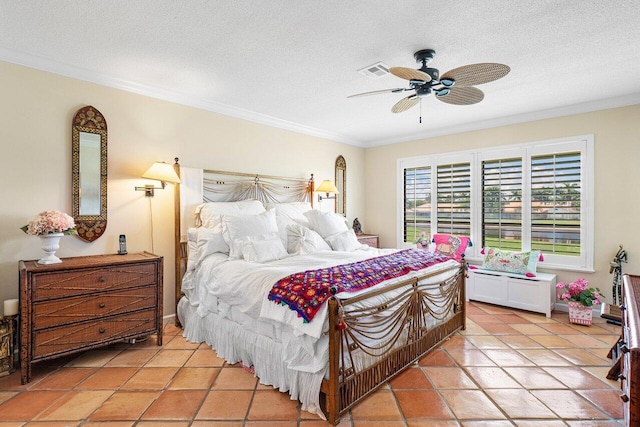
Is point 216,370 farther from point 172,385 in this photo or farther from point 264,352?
point 264,352

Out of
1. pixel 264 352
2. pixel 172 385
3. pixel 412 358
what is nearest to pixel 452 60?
pixel 412 358

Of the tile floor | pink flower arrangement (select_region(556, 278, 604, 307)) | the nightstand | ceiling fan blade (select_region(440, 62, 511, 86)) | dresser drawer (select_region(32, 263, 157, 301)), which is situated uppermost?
ceiling fan blade (select_region(440, 62, 511, 86))

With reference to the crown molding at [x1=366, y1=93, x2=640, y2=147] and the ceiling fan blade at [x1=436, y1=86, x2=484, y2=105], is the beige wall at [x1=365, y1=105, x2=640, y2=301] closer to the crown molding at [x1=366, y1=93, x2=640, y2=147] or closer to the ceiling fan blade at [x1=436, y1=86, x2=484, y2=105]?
the crown molding at [x1=366, y1=93, x2=640, y2=147]

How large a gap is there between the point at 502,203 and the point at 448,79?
2.93m

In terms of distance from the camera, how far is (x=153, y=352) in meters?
2.96

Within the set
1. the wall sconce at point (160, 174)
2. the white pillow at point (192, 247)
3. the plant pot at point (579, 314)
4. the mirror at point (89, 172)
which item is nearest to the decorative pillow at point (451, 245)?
the plant pot at point (579, 314)

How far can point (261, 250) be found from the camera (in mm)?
3111

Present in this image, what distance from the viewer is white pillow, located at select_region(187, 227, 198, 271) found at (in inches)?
131

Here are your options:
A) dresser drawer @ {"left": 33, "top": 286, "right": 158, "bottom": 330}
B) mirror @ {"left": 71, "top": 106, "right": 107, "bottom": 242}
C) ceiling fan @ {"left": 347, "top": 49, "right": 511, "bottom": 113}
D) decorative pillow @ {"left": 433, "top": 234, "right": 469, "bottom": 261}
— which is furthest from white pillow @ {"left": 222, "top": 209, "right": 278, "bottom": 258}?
decorative pillow @ {"left": 433, "top": 234, "right": 469, "bottom": 261}

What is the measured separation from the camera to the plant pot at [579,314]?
3617mm

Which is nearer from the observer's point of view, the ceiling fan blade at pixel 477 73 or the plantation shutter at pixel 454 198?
the ceiling fan blade at pixel 477 73

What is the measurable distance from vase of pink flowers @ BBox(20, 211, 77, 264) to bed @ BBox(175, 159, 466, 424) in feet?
3.58

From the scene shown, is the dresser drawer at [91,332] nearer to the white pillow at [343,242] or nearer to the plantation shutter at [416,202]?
the white pillow at [343,242]

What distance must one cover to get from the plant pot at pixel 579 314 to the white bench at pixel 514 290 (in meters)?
0.25
